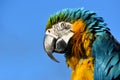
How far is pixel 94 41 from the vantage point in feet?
21.9

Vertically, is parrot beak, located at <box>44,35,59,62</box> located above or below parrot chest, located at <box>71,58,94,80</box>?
above

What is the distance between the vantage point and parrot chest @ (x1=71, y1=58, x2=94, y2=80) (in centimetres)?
664

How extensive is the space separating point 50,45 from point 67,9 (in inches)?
15.8

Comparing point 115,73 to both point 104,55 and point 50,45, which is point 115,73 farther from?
point 50,45

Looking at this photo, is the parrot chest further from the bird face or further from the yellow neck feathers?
the bird face

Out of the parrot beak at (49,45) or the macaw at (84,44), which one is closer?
the macaw at (84,44)

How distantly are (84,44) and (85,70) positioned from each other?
26 cm

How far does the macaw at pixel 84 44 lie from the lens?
258 inches

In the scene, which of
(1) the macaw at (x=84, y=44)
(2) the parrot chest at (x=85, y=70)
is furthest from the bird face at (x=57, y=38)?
(2) the parrot chest at (x=85, y=70)

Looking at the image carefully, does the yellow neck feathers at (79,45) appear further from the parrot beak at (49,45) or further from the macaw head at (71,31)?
the parrot beak at (49,45)

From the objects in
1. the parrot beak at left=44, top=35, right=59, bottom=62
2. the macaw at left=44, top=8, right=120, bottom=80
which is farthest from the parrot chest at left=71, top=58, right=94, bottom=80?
the parrot beak at left=44, top=35, right=59, bottom=62

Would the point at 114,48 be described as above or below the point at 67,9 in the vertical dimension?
below

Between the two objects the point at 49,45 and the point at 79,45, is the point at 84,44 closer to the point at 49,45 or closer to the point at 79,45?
the point at 79,45

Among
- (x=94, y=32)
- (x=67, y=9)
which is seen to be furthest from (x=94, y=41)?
(x=67, y=9)
